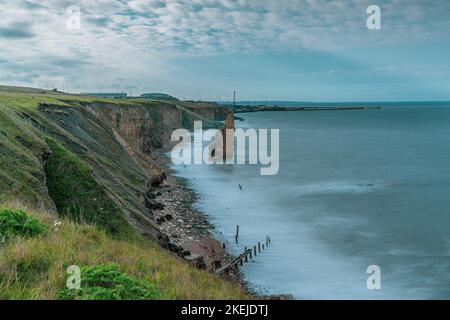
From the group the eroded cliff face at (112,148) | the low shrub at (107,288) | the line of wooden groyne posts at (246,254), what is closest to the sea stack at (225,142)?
the eroded cliff face at (112,148)

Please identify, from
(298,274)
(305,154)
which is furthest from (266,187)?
(305,154)

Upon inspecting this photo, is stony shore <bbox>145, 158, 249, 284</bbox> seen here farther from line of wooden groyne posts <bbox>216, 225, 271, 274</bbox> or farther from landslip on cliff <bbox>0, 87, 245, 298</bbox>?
line of wooden groyne posts <bbox>216, 225, 271, 274</bbox>

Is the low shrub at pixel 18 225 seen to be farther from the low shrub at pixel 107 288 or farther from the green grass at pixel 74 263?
the low shrub at pixel 107 288

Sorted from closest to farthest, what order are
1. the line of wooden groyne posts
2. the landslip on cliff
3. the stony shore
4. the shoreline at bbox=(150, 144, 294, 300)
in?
the landslip on cliff, the shoreline at bbox=(150, 144, 294, 300), the stony shore, the line of wooden groyne posts

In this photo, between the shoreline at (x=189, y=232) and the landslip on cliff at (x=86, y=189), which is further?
the shoreline at (x=189, y=232)

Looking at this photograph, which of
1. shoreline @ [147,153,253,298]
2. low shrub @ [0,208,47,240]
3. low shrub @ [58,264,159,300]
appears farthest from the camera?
shoreline @ [147,153,253,298]

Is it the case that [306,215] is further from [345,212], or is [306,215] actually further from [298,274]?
[298,274]

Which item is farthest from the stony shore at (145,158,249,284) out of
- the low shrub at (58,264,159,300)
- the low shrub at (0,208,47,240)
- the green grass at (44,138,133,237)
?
the low shrub at (58,264,159,300)
